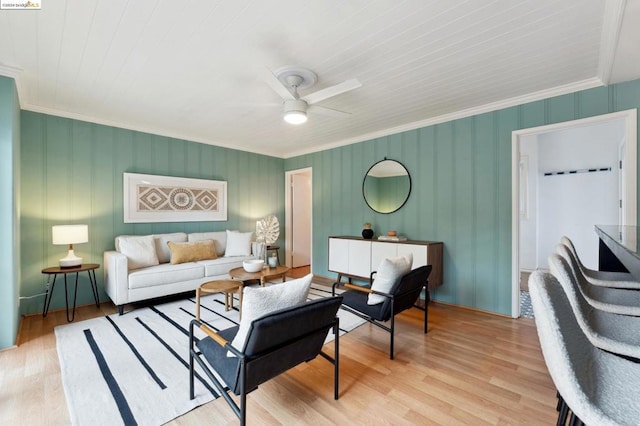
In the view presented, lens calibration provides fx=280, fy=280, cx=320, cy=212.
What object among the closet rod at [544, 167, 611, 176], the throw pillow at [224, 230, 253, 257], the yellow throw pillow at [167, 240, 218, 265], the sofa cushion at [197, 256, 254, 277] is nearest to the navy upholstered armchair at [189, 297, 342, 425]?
the sofa cushion at [197, 256, 254, 277]

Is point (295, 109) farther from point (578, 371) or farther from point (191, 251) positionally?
point (191, 251)

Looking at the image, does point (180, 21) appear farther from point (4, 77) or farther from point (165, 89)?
point (4, 77)

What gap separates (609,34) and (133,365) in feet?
14.1

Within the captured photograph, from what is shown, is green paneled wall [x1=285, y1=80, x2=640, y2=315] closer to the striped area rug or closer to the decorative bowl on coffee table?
the striped area rug

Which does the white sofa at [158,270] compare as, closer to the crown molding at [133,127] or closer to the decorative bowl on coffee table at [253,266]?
the decorative bowl on coffee table at [253,266]

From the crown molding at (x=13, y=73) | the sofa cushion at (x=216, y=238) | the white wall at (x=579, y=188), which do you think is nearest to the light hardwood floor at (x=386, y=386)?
the sofa cushion at (x=216, y=238)

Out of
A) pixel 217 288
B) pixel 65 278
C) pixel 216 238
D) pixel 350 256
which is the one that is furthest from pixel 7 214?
pixel 350 256

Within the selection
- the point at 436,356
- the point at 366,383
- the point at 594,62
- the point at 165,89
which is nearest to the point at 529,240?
the point at 594,62

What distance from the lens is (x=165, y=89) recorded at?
293 cm

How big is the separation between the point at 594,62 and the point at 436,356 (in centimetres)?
285

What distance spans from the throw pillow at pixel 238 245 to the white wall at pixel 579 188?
18.7ft

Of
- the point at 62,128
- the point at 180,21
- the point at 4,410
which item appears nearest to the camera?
the point at 4,410

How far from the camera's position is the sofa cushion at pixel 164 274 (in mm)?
3383

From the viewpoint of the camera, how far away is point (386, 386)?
Answer: 200cm
